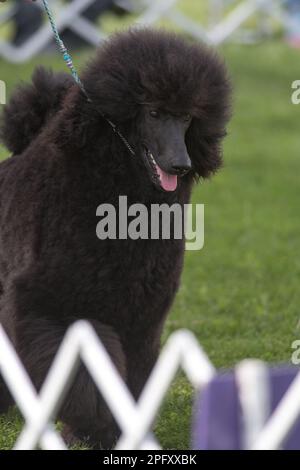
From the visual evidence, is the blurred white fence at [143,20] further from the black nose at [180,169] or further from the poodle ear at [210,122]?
the black nose at [180,169]

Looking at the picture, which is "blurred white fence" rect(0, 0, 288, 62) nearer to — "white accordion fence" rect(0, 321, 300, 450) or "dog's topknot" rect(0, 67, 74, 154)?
"dog's topknot" rect(0, 67, 74, 154)

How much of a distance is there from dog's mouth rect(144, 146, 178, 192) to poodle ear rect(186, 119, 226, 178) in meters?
0.24

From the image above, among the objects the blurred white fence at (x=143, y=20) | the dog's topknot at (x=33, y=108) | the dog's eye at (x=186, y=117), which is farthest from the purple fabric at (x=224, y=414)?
the blurred white fence at (x=143, y=20)

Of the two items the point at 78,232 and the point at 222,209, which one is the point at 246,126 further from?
the point at 78,232

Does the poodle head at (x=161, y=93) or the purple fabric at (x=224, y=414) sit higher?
the poodle head at (x=161, y=93)

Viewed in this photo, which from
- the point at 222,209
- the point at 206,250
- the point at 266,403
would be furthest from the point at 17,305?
the point at 222,209

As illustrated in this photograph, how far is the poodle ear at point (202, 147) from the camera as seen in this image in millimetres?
4285

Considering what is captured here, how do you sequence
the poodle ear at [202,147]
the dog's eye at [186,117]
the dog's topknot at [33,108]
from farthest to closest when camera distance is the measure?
the dog's topknot at [33,108] → the poodle ear at [202,147] → the dog's eye at [186,117]

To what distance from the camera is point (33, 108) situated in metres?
4.53

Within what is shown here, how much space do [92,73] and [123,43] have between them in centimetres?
16

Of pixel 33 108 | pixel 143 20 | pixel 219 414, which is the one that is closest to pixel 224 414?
pixel 219 414

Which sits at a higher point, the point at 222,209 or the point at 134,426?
the point at 134,426

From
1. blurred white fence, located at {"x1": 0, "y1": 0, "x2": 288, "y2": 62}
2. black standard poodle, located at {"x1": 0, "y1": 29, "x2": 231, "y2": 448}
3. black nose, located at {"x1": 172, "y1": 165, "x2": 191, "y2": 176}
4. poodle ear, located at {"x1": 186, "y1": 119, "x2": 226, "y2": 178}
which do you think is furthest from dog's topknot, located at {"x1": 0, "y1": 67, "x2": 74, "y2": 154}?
blurred white fence, located at {"x1": 0, "y1": 0, "x2": 288, "y2": 62}

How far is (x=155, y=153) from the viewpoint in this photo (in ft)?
13.5
